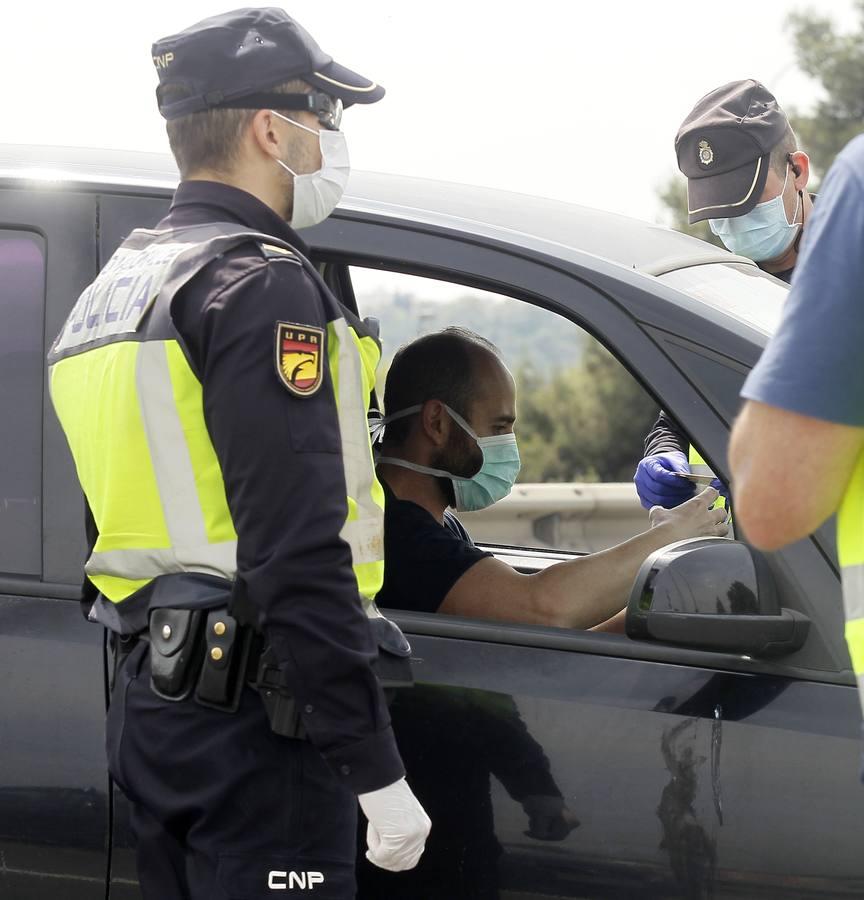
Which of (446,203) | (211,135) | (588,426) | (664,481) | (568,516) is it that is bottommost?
(588,426)

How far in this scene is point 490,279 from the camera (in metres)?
2.17

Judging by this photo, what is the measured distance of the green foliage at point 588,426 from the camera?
89.8ft

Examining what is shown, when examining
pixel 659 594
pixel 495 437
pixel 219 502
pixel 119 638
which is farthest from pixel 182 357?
pixel 495 437

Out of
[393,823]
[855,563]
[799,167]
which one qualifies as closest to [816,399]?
[855,563]

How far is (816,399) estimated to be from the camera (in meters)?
1.32

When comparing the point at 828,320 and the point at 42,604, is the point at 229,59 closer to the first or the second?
the point at 42,604

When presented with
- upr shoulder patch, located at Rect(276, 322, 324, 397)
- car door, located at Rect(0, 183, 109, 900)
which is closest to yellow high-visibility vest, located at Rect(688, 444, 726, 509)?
upr shoulder patch, located at Rect(276, 322, 324, 397)

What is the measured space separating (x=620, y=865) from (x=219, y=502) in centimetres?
77

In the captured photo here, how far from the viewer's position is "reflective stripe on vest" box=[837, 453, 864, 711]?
4.65 ft

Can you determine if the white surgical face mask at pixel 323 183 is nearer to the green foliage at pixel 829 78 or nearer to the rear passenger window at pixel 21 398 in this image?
the rear passenger window at pixel 21 398

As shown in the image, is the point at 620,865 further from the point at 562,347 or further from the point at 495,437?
the point at 562,347

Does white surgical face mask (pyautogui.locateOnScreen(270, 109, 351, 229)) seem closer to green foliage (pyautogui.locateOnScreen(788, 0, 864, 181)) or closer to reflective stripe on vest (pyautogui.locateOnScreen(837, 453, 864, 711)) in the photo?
reflective stripe on vest (pyautogui.locateOnScreen(837, 453, 864, 711))

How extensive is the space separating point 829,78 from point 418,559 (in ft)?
100

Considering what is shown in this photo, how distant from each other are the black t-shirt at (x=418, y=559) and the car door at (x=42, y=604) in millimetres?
528
